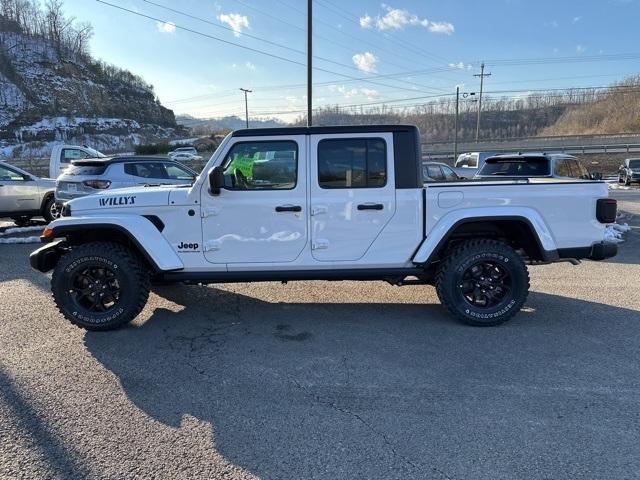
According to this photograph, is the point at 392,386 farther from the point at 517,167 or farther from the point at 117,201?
the point at 517,167

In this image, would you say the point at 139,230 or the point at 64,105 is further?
the point at 64,105

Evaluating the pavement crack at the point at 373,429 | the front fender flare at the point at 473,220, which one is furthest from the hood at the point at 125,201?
the front fender flare at the point at 473,220

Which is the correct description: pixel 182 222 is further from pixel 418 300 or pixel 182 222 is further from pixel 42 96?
pixel 42 96

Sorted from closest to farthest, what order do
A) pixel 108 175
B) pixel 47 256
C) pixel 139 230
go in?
pixel 139 230, pixel 47 256, pixel 108 175

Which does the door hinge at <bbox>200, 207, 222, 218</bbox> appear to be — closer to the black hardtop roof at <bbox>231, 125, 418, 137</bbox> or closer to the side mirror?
the side mirror

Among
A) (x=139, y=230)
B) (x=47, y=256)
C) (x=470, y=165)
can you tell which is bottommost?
(x=47, y=256)

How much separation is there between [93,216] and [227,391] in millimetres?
2424

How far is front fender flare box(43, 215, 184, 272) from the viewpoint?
4633 millimetres

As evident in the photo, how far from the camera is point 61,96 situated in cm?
9875

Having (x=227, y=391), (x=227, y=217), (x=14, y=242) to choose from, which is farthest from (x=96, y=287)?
(x=14, y=242)

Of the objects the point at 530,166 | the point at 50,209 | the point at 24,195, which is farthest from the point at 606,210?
the point at 24,195

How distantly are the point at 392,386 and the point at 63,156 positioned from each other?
16176 millimetres

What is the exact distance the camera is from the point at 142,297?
4.73m

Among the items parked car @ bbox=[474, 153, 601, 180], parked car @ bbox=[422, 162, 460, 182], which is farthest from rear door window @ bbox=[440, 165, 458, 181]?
parked car @ bbox=[474, 153, 601, 180]
